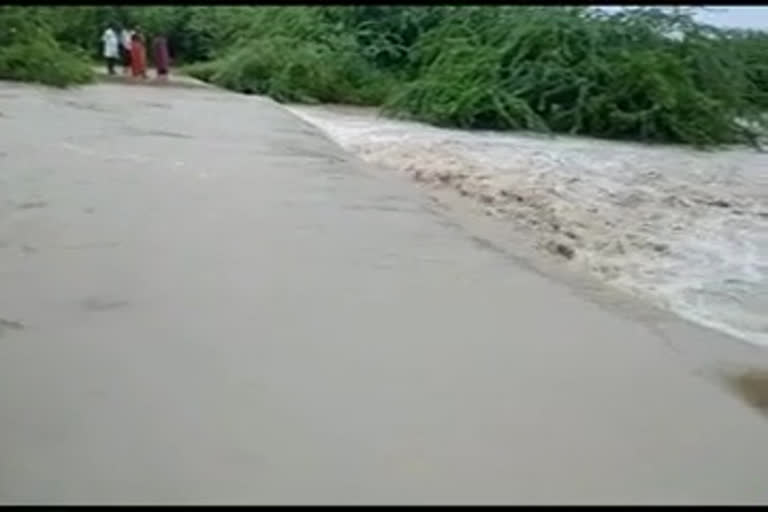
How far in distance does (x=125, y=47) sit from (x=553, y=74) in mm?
7469

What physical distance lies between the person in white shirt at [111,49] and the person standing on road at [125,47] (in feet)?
0.60

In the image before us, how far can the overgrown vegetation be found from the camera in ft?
49.5

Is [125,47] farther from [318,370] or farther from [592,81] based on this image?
[318,370]

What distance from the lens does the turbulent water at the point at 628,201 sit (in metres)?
7.16

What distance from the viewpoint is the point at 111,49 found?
1836 centimetres

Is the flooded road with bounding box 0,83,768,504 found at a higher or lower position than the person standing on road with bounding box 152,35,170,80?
higher

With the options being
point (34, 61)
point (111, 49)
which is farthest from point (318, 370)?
point (111, 49)

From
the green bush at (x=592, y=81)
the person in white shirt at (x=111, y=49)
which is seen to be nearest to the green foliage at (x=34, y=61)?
the person in white shirt at (x=111, y=49)

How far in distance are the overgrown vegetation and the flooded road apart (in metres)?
7.88

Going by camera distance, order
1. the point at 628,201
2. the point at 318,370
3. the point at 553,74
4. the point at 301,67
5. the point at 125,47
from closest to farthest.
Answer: the point at 318,370
the point at 628,201
the point at 553,74
the point at 301,67
the point at 125,47

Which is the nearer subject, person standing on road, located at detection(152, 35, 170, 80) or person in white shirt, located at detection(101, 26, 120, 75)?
person standing on road, located at detection(152, 35, 170, 80)

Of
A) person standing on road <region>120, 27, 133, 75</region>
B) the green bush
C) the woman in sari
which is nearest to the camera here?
the green bush

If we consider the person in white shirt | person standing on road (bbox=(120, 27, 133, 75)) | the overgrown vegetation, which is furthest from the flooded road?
person standing on road (bbox=(120, 27, 133, 75))

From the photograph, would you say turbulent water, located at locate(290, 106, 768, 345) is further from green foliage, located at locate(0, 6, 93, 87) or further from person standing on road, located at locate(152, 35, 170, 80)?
person standing on road, located at locate(152, 35, 170, 80)
